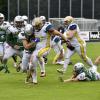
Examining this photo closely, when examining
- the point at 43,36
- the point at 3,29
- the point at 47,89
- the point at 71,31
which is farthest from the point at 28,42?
the point at 3,29

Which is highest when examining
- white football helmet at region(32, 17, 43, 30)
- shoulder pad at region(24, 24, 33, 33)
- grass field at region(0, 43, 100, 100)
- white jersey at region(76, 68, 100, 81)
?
white football helmet at region(32, 17, 43, 30)

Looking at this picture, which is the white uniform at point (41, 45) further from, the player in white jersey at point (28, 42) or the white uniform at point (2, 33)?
the white uniform at point (2, 33)

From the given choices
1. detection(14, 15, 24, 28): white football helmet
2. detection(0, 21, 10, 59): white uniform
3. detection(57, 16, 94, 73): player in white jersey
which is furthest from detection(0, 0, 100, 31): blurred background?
detection(14, 15, 24, 28): white football helmet

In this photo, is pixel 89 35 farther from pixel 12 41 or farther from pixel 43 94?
pixel 43 94

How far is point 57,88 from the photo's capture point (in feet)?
43.5

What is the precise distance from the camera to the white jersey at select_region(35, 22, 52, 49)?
13773 mm

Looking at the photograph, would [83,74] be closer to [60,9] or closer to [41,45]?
[41,45]

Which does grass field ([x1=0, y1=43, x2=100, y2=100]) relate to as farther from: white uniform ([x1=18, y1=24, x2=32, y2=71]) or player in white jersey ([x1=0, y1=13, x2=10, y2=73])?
player in white jersey ([x1=0, y1=13, x2=10, y2=73])

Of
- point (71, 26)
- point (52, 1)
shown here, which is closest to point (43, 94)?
point (71, 26)

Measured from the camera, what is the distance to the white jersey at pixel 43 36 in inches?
542

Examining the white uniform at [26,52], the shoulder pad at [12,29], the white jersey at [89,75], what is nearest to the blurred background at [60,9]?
the shoulder pad at [12,29]

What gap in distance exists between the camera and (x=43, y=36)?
1389 cm

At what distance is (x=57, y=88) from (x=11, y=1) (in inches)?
1828

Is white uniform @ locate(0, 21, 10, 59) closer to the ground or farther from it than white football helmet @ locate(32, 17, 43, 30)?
closer to the ground
